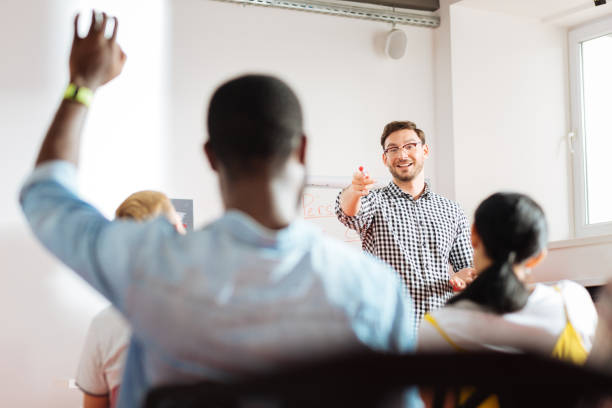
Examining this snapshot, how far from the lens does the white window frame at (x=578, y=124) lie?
470 centimetres

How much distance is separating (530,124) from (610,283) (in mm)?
4283

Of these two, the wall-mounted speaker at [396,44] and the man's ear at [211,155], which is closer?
the man's ear at [211,155]

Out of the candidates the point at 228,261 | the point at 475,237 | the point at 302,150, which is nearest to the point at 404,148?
the point at 475,237

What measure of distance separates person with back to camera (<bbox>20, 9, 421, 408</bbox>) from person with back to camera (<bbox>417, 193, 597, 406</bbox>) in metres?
0.54

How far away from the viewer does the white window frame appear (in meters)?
4.70

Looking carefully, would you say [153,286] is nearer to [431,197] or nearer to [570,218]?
[431,197]

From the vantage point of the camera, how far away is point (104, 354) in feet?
5.83

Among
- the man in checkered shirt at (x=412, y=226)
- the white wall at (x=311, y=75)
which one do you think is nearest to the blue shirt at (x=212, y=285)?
the man in checkered shirt at (x=412, y=226)

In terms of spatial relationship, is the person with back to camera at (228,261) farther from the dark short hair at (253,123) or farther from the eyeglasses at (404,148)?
the eyeglasses at (404,148)

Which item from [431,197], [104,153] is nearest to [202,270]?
[431,197]

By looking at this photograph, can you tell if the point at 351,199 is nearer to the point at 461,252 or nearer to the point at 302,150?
the point at 461,252

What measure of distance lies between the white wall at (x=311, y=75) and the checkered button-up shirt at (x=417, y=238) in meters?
0.92

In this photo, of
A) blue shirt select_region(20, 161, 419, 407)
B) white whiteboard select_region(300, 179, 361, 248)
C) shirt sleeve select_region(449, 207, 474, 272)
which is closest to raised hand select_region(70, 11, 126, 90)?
blue shirt select_region(20, 161, 419, 407)

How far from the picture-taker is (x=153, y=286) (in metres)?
0.74
